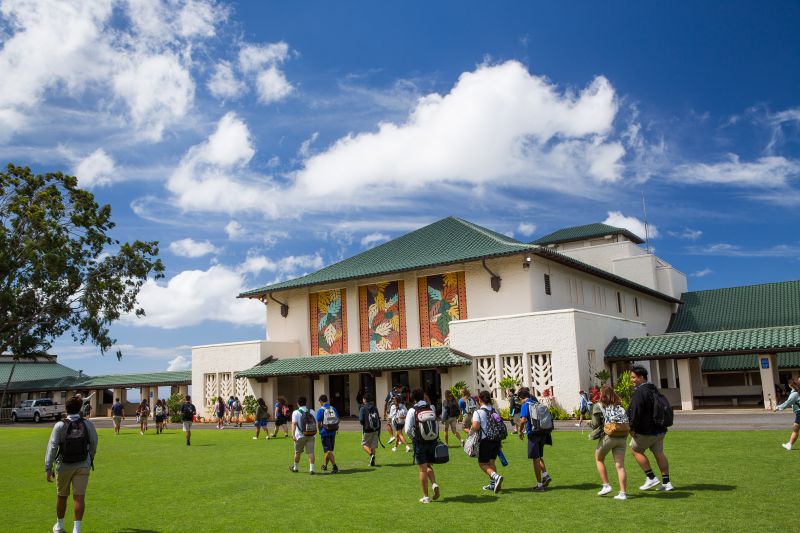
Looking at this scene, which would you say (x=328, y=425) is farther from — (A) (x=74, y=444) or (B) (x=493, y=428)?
(A) (x=74, y=444)

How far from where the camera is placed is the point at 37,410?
5066 cm

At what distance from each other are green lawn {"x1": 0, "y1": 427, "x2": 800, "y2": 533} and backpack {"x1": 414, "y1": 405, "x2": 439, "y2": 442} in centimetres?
98

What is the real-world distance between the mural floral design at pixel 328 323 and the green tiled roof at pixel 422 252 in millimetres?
1271

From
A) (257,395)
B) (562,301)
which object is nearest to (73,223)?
(257,395)

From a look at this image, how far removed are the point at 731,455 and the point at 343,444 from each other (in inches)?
437

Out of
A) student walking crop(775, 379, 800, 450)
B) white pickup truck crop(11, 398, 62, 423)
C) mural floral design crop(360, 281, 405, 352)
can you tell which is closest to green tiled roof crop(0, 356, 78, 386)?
white pickup truck crop(11, 398, 62, 423)

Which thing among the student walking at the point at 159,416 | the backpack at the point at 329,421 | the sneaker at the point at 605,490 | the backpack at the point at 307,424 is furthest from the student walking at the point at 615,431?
the student walking at the point at 159,416

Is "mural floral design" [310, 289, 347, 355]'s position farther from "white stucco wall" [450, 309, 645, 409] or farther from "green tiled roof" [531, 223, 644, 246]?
"green tiled roof" [531, 223, 644, 246]

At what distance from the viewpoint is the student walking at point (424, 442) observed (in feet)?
34.4

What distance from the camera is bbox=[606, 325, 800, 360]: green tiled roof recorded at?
28.4 meters

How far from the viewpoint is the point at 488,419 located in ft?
34.9

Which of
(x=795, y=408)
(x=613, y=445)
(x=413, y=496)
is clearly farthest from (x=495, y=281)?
(x=613, y=445)

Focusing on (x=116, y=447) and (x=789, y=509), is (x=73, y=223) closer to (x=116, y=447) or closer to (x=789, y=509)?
(x=116, y=447)

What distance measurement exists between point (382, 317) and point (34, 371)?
42.0 metres
